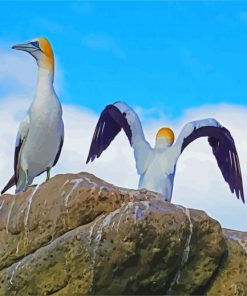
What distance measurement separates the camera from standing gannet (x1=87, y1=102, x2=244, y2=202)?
1171 centimetres

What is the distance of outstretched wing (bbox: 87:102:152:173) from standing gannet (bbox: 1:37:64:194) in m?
1.96

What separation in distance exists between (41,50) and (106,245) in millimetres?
3577

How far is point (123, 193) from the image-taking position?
28.2 ft

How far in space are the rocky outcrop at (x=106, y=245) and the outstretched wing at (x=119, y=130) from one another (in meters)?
3.48

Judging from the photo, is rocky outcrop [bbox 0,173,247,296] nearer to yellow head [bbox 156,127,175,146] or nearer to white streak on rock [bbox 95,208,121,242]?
white streak on rock [bbox 95,208,121,242]

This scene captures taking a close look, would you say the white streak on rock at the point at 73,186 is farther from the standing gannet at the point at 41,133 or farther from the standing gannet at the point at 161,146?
the standing gannet at the point at 161,146

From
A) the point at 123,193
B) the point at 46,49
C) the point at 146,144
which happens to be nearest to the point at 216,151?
the point at 146,144

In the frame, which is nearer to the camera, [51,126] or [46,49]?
[51,126]

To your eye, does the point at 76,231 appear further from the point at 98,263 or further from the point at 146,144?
the point at 146,144

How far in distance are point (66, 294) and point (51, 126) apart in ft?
8.14

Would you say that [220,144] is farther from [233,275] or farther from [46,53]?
[233,275]

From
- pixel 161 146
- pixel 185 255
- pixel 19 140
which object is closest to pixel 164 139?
pixel 161 146

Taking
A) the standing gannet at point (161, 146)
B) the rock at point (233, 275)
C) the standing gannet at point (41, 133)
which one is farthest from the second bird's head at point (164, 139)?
the rock at point (233, 275)

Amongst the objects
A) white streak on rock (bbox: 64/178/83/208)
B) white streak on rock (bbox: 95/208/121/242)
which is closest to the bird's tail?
white streak on rock (bbox: 64/178/83/208)
